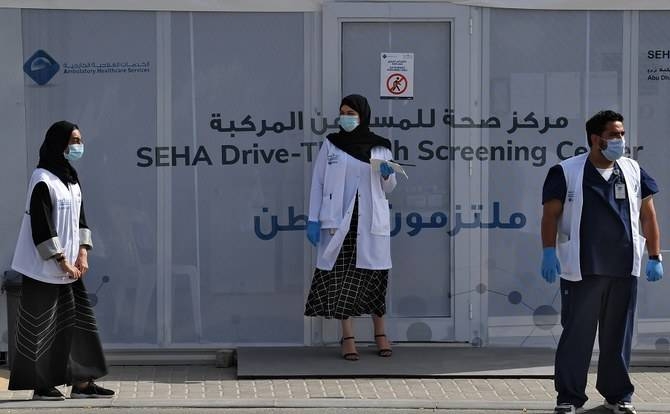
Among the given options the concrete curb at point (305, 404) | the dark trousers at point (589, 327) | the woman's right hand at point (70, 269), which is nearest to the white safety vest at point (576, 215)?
the dark trousers at point (589, 327)

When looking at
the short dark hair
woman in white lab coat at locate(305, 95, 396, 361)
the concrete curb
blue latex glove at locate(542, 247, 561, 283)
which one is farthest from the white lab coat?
the short dark hair

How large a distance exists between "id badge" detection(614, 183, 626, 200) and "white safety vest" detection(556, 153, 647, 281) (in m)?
0.03

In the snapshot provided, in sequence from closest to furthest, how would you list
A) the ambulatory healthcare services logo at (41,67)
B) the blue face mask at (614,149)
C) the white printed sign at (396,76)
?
1. the blue face mask at (614,149)
2. the ambulatory healthcare services logo at (41,67)
3. the white printed sign at (396,76)

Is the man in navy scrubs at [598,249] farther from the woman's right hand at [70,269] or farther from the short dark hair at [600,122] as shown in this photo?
the woman's right hand at [70,269]

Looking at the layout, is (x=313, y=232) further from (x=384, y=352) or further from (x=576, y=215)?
(x=576, y=215)

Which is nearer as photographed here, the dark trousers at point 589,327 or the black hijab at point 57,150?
the dark trousers at point 589,327

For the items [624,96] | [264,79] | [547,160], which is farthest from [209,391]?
[624,96]

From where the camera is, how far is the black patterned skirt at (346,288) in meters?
9.04

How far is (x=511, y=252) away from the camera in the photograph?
9.53 meters

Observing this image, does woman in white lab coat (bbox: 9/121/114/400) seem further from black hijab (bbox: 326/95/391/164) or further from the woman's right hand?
black hijab (bbox: 326/95/391/164)

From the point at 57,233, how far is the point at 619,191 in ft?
11.2

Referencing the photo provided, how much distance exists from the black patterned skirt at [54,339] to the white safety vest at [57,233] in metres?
0.08

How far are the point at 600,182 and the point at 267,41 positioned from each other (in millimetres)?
3027

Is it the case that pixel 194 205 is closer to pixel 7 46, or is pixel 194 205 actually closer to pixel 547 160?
pixel 7 46
